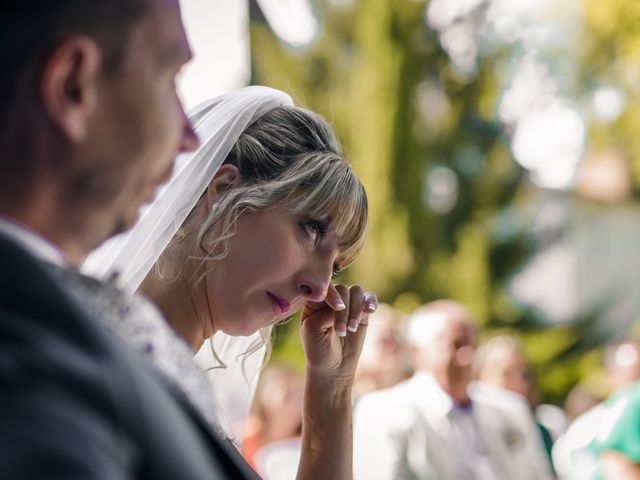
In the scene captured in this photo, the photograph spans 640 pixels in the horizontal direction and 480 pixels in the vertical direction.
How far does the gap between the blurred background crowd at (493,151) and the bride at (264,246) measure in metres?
12.8

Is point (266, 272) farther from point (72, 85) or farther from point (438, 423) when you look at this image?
point (438, 423)

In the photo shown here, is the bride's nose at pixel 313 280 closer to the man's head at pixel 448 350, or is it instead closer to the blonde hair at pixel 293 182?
the blonde hair at pixel 293 182

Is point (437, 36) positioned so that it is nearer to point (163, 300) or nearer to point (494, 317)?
point (494, 317)

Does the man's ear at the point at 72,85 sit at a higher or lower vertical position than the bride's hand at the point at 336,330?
higher

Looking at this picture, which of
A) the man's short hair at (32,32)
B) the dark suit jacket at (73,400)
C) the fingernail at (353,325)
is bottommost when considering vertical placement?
the fingernail at (353,325)

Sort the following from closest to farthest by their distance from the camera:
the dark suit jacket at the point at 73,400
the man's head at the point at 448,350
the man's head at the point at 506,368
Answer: the dark suit jacket at the point at 73,400 < the man's head at the point at 448,350 < the man's head at the point at 506,368

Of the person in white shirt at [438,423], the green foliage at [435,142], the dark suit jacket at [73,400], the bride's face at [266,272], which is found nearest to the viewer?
the dark suit jacket at [73,400]

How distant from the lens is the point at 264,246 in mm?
1946

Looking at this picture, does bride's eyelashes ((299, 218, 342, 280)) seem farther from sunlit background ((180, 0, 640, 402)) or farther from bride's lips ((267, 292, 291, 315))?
sunlit background ((180, 0, 640, 402))

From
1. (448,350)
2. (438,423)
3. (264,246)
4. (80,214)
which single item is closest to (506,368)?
(448,350)

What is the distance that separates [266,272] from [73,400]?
4.31 feet

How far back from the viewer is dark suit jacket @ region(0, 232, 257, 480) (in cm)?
59

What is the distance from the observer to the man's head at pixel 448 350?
512 cm

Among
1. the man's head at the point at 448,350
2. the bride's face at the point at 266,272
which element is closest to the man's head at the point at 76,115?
the bride's face at the point at 266,272
